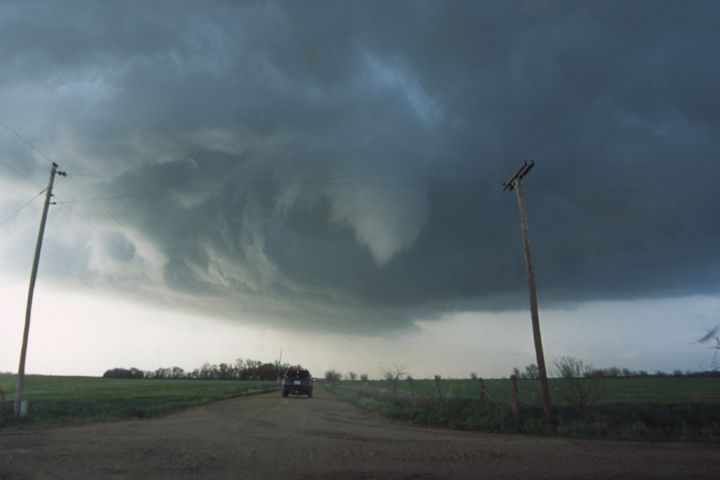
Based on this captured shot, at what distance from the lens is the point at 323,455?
9.96 metres

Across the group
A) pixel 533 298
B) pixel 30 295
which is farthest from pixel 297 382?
pixel 533 298

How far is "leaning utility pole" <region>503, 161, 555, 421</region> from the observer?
56.5ft

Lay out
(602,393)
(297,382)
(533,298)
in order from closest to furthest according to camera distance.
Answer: (533,298) < (602,393) < (297,382)

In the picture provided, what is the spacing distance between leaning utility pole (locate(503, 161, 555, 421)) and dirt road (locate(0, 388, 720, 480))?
364 centimetres

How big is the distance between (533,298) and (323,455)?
39.0 feet

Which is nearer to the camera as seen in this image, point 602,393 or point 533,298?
point 533,298

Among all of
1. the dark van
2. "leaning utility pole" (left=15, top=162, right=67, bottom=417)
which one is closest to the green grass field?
the dark van

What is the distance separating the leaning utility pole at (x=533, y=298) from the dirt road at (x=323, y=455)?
3644 millimetres

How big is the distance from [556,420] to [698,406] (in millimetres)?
7045

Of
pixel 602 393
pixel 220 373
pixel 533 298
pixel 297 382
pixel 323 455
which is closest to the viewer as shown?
pixel 323 455

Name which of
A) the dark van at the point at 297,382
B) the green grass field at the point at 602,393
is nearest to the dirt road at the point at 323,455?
the green grass field at the point at 602,393

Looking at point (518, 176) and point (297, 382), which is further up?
point (518, 176)

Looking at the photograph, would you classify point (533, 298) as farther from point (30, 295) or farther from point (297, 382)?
point (297, 382)

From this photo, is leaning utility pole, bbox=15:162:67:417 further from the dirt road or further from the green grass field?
the green grass field
